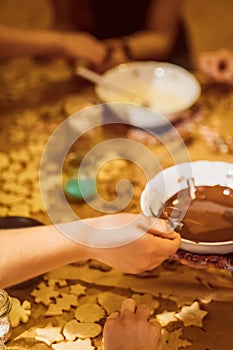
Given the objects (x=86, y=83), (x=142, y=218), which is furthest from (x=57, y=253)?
(x=86, y=83)

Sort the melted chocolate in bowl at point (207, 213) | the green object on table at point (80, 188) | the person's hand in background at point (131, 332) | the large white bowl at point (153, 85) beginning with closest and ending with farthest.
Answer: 1. the person's hand in background at point (131, 332)
2. the melted chocolate in bowl at point (207, 213)
3. the green object on table at point (80, 188)
4. the large white bowl at point (153, 85)

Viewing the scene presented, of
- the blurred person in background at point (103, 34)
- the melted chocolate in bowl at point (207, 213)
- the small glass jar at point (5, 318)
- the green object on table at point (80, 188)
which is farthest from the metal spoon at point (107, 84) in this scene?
the small glass jar at point (5, 318)

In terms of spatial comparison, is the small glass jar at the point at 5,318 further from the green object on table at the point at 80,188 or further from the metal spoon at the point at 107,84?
the metal spoon at the point at 107,84

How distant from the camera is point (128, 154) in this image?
136 cm

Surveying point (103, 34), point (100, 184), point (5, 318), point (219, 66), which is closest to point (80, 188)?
point (100, 184)

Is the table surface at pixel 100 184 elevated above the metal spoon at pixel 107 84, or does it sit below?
below

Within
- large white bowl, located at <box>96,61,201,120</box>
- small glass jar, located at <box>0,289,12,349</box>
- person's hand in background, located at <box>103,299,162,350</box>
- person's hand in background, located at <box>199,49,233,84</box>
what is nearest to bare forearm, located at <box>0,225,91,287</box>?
small glass jar, located at <box>0,289,12,349</box>

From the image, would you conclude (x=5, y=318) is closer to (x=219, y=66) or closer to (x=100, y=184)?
(x=100, y=184)

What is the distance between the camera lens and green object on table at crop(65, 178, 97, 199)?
49.1 inches

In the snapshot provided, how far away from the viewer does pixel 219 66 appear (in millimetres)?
1576

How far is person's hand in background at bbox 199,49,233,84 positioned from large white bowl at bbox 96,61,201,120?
7 cm

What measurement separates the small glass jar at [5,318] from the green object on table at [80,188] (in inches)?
12.6

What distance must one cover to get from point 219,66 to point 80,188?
0.58m

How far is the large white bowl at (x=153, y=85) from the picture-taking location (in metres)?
1.47
